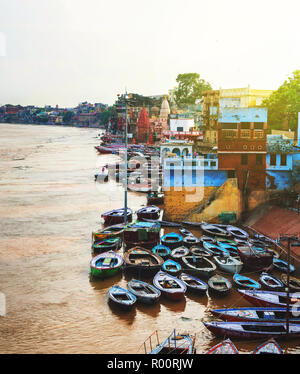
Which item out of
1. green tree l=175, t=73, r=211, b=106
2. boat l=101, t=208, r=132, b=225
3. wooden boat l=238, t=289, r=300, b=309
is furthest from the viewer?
green tree l=175, t=73, r=211, b=106

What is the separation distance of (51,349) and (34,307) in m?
3.02

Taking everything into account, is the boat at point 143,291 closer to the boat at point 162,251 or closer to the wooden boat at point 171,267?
the wooden boat at point 171,267

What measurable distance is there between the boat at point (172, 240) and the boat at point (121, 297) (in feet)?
19.6

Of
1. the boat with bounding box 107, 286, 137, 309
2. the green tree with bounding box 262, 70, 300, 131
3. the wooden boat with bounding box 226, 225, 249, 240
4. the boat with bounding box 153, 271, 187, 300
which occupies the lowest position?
the boat with bounding box 107, 286, 137, 309

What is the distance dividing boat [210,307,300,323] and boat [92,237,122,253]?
821cm

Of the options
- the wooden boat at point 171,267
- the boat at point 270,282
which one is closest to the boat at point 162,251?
the wooden boat at point 171,267

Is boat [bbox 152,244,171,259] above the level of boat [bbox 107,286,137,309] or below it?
above

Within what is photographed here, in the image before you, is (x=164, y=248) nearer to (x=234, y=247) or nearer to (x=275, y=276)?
(x=234, y=247)

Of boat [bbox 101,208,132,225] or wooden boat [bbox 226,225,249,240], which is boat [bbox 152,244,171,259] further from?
boat [bbox 101,208,132,225]

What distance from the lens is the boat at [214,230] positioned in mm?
22128

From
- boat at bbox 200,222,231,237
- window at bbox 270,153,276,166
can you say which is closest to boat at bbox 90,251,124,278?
boat at bbox 200,222,231,237

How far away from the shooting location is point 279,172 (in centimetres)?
2500

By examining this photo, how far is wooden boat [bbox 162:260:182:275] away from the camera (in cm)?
1680

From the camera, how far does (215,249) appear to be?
19.8 m
